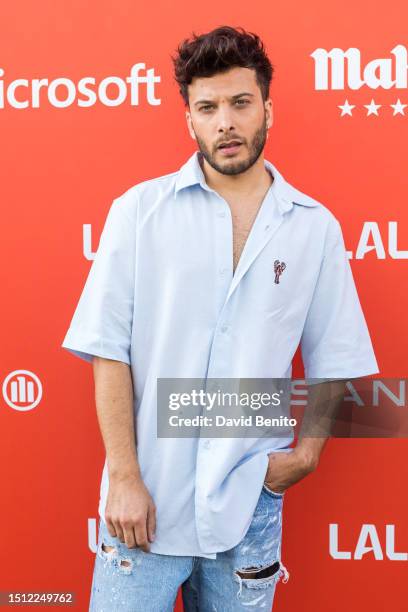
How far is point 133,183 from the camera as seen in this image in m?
2.04

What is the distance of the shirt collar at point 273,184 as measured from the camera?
169 cm

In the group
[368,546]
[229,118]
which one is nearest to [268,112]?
[229,118]

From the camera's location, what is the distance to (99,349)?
1.60 meters

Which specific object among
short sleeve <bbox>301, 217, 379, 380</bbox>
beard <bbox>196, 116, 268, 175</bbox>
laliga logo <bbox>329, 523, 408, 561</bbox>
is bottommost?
laliga logo <bbox>329, 523, 408, 561</bbox>

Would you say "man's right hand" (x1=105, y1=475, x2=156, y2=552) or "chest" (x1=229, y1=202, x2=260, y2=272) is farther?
"chest" (x1=229, y1=202, x2=260, y2=272)

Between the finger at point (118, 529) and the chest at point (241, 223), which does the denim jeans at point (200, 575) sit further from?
the chest at point (241, 223)

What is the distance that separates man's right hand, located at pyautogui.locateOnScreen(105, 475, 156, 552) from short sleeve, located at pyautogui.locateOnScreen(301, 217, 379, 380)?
1.81 feet

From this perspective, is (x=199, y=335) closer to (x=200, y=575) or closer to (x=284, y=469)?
(x=284, y=469)

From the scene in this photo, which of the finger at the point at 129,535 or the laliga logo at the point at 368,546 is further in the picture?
the laliga logo at the point at 368,546

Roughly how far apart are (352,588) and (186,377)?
979mm

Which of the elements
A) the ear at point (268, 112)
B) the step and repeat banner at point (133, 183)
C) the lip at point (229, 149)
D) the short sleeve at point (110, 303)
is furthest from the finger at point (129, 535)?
the ear at point (268, 112)

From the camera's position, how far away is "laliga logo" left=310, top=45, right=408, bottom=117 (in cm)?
198

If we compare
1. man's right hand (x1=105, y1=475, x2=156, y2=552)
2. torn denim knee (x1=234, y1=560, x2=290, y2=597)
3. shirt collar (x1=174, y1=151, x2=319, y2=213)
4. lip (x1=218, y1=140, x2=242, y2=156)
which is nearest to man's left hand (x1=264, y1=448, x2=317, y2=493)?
torn denim knee (x1=234, y1=560, x2=290, y2=597)

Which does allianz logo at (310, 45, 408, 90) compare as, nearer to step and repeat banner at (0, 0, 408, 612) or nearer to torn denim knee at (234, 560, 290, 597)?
step and repeat banner at (0, 0, 408, 612)
